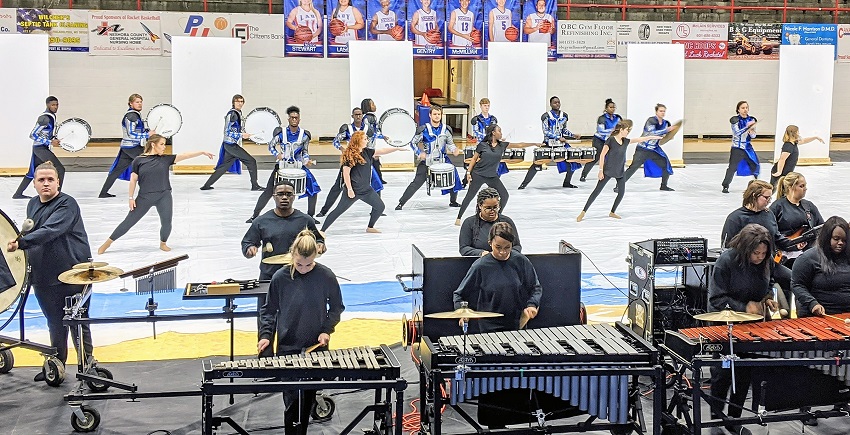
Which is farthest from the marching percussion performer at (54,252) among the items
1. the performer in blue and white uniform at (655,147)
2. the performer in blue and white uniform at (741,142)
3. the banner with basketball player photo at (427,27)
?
the banner with basketball player photo at (427,27)

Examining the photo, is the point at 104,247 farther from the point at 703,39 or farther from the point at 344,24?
the point at 703,39

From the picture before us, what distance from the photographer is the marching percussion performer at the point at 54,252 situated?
8.12m

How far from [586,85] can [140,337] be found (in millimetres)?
17575

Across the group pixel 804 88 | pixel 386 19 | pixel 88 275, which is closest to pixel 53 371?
pixel 88 275

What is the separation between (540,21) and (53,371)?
56.9ft

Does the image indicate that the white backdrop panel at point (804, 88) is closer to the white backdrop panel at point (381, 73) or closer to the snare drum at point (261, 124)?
the white backdrop panel at point (381, 73)

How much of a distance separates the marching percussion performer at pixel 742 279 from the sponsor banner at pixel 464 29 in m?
16.3

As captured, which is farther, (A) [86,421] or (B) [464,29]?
(B) [464,29]

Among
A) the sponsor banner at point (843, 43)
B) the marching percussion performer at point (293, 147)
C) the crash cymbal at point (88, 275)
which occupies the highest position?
the sponsor banner at point (843, 43)

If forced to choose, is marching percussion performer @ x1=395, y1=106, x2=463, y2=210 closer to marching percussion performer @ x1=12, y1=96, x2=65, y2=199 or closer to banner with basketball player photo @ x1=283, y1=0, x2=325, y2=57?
marching percussion performer @ x1=12, y1=96, x2=65, y2=199

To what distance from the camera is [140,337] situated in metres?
9.67

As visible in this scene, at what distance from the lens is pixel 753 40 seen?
25422 millimetres

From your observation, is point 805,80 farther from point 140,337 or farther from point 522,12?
point 140,337

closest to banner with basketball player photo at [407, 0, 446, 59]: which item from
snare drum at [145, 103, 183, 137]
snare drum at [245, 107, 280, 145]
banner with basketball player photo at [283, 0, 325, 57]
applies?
banner with basketball player photo at [283, 0, 325, 57]
